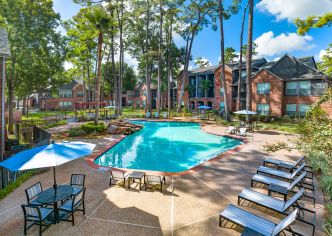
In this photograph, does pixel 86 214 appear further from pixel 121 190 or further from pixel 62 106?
pixel 62 106

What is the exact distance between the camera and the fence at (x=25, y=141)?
24.1ft

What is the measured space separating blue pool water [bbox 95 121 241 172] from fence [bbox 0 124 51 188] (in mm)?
3467

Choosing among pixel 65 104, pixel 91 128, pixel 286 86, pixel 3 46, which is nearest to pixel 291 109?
pixel 286 86

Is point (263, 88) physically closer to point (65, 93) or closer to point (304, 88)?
point (304, 88)

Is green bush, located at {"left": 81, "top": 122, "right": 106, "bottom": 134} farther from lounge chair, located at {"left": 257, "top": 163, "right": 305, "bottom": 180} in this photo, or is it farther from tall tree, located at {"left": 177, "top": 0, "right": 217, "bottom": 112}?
tall tree, located at {"left": 177, "top": 0, "right": 217, "bottom": 112}

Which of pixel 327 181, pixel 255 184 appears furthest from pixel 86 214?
pixel 327 181

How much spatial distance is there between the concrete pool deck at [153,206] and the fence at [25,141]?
0.60 metres

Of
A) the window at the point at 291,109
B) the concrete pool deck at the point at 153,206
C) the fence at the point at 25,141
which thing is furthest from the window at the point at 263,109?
the fence at the point at 25,141

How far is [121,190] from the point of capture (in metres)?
7.20

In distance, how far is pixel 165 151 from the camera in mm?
14742

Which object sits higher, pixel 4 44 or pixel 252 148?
pixel 4 44

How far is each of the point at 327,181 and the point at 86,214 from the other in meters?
8.06

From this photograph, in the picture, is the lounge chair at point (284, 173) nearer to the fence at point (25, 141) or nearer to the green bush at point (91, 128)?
the fence at point (25, 141)

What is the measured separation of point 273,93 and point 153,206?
31046 mm
